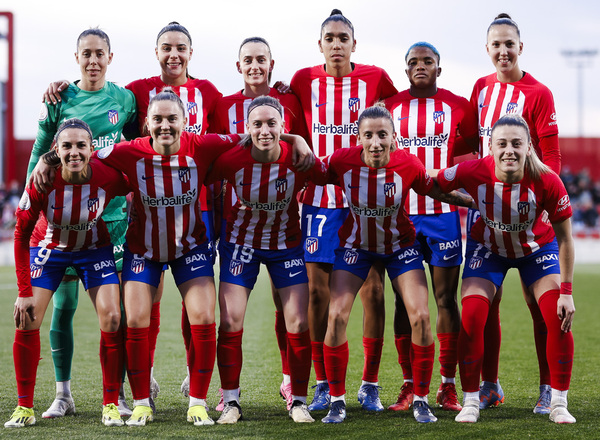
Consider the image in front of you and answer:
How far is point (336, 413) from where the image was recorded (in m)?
4.09

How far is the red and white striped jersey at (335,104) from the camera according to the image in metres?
4.72

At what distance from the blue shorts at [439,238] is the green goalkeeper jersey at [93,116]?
1.84 m

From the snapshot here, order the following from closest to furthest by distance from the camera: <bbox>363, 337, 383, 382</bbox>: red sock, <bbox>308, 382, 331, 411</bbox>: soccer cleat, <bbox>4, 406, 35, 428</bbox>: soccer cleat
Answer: <bbox>4, 406, 35, 428</bbox>: soccer cleat
<bbox>308, 382, 331, 411</bbox>: soccer cleat
<bbox>363, 337, 383, 382</bbox>: red sock

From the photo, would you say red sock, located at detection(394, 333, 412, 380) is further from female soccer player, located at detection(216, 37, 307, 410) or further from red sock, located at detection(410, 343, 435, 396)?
female soccer player, located at detection(216, 37, 307, 410)

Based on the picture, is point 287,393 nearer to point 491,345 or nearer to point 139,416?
point 139,416

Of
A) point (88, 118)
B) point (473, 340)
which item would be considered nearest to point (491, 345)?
point (473, 340)

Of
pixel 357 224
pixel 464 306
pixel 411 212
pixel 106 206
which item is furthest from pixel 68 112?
pixel 464 306

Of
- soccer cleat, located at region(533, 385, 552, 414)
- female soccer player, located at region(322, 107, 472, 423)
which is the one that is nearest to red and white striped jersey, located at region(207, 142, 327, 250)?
female soccer player, located at region(322, 107, 472, 423)

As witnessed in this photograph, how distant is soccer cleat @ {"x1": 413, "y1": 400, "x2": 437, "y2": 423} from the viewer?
4043 mm

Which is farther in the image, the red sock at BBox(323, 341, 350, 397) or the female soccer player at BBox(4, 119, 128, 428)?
the red sock at BBox(323, 341, 350, 397)

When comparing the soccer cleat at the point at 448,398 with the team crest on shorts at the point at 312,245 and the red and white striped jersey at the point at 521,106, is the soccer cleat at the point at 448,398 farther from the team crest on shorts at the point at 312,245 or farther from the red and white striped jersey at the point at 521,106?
the red and white striped jersey at the point at 521,106

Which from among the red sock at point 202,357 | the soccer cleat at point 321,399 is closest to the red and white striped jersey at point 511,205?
the soccer cleat at point 321,399

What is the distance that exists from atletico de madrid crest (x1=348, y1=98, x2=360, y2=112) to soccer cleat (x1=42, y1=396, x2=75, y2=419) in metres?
2.47

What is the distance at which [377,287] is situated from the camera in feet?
15.1
